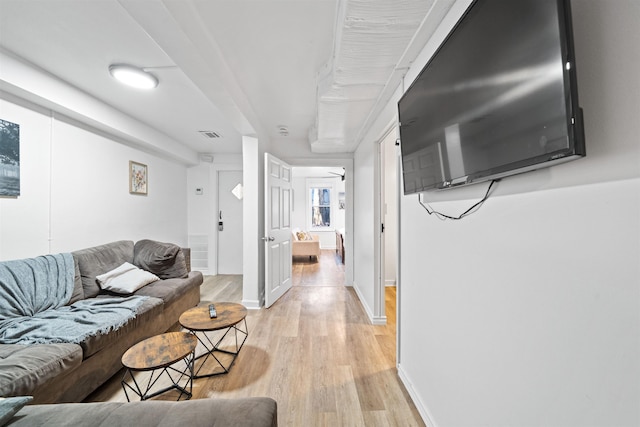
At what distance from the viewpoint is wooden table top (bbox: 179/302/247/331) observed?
6.11 feet

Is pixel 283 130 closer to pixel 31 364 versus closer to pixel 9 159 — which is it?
pixel 9 159

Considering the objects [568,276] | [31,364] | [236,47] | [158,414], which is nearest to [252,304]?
[31,364]

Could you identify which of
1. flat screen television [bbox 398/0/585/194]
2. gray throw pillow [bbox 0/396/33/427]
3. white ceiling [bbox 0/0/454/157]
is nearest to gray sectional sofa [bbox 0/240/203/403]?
gray throw pillow [bbox 0/396/33/427]

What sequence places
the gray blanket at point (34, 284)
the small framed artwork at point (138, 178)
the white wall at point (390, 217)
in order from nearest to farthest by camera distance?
1. the gray blanket at point (34, 284)
2. the small framed artwork at point (138, 178)
3. the white wall at point (390, 217)

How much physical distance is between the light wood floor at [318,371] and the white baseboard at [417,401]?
0.13 feet

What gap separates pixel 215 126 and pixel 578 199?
3.79m

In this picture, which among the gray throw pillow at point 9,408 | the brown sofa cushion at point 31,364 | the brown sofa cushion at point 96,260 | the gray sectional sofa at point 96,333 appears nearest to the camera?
Answer: the gray throw pillow at point 9,408

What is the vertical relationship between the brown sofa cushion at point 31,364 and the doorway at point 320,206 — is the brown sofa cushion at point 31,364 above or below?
below

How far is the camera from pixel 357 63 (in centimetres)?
169

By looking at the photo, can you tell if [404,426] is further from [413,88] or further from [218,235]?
[218,235]

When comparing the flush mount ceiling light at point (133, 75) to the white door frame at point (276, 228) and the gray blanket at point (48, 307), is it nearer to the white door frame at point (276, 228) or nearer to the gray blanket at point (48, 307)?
the white door frame at point (276, 228)

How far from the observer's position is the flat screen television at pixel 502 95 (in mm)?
609

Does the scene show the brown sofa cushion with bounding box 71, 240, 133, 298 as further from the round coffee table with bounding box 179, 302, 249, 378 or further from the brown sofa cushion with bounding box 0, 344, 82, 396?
the round coffee table with bounding box 179, 302, 249, 378

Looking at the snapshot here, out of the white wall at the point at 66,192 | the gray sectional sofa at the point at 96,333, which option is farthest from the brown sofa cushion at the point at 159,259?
the white wall at the point at 66,192
